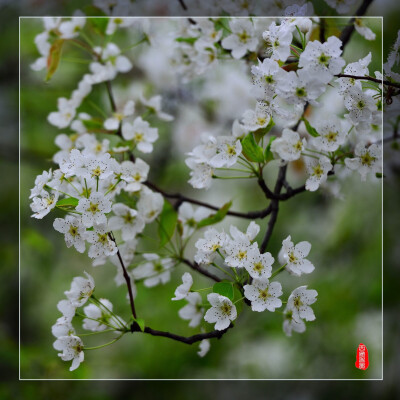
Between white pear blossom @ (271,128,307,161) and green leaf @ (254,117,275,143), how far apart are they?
0.09 ft

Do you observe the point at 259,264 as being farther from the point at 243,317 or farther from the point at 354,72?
the point at 243,317

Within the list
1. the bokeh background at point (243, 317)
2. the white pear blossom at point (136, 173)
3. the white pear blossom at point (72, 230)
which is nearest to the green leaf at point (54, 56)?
the white pear blossom at point (136, 173)

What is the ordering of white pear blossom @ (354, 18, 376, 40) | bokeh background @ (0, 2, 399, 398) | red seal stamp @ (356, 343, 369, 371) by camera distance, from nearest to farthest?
1. white pear blossom @ (354, 18, 376, 40)
2. red seal stamp @ (356, 343, 369, 371)
3. bokeh background @ (0, 2, 399, 398)

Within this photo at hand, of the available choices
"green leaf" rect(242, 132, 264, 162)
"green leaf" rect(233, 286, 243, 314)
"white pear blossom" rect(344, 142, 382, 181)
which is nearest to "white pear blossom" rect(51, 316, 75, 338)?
"green leaf" rect(233, 286, 243, 314)

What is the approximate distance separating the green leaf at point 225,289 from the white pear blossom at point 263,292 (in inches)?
0.7

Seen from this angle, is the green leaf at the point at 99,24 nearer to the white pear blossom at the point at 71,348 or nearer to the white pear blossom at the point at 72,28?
the white pear blossom at the point at 72,28

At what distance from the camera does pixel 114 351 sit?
1.57 m

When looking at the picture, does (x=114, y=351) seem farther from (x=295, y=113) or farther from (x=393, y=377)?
(x=295, y=113)

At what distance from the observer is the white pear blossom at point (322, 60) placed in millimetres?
645

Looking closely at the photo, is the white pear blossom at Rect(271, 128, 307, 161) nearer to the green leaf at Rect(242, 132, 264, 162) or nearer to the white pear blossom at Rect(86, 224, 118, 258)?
the green leaf at Rect(242, 132, 264, 162)

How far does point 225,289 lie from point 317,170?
0.66ft

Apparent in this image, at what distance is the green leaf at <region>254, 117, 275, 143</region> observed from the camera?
2.40 ft

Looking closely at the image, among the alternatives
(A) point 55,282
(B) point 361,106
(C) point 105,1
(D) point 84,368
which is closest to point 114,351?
(A) point 55,282

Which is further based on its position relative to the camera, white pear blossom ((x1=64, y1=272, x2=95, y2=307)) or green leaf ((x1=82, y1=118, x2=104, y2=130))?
green leaf ((x1=82, y1=118, x2=104, y2=130))
